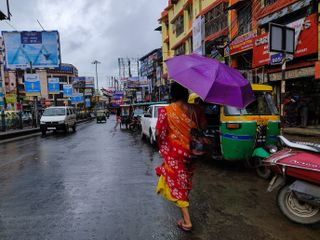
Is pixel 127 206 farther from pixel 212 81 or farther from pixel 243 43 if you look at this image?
pixel 243 43

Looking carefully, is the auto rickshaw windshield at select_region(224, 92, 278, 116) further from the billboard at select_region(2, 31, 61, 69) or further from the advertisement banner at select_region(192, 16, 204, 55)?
the billboard at select_region(2, 31, 61, 69)

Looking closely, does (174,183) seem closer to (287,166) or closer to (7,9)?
(287,166)

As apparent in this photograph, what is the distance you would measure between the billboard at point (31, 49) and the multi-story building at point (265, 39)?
14.3m

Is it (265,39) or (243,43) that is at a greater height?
(243,43)

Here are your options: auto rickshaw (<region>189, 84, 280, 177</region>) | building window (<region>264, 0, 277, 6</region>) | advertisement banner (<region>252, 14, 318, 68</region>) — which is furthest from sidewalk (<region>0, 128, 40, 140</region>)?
building window (<region>264, 0, 277, 6</region>)

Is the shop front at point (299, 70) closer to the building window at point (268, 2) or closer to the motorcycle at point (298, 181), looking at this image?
the building window at point (268, 2)

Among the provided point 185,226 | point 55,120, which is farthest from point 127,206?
point 55,120

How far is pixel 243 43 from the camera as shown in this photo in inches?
722

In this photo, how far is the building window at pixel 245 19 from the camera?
712 inches

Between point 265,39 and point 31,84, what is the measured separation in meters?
21.4

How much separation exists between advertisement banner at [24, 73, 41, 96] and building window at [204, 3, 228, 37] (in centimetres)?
1644

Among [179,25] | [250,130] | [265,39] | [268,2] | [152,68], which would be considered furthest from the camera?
[152,68]

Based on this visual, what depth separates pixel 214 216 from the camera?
13.9ft

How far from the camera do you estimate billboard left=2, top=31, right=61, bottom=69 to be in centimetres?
2719
